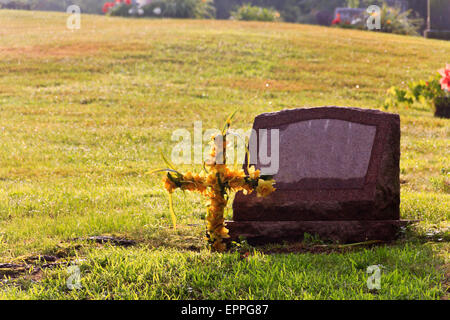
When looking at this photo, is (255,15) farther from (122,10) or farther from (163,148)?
(163,148)

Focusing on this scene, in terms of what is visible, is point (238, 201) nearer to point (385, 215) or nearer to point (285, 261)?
point (285, 261)

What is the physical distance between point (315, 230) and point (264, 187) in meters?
0.80

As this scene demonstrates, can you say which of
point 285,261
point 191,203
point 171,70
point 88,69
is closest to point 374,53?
point 171,70

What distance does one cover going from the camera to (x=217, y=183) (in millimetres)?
5480

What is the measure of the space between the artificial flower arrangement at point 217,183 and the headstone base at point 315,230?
1.30 feet

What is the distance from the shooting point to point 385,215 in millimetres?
5938

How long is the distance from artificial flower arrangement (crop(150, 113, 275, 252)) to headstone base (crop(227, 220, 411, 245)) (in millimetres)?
395

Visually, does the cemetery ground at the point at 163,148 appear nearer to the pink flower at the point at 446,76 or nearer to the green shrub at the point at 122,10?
the pink flower at the point at 446,76

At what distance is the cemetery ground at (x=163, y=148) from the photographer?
4.69 m

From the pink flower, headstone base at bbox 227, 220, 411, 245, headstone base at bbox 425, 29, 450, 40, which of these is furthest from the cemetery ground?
headstone base at bbox 425, 29, 450, 40

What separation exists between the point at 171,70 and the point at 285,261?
14.0 meters

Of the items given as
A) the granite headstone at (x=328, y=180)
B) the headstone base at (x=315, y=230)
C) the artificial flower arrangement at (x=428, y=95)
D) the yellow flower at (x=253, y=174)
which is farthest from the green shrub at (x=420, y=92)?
the yellow flower at (x=253, y=174)

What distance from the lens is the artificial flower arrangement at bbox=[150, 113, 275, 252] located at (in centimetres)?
548

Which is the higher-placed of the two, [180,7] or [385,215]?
[180,7]
